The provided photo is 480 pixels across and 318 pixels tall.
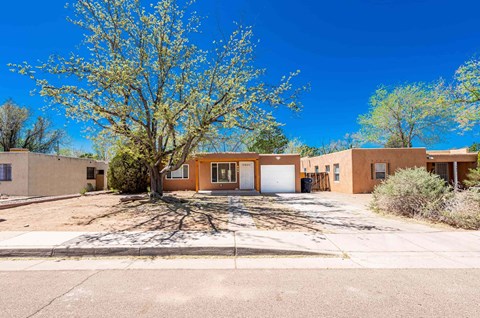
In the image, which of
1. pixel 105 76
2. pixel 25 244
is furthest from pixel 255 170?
pixel 25 244

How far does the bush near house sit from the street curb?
4.91 meters

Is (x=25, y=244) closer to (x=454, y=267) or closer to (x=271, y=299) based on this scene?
(x=271, y=299)

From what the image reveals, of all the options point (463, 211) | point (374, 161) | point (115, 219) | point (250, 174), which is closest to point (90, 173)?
point (250, 174)

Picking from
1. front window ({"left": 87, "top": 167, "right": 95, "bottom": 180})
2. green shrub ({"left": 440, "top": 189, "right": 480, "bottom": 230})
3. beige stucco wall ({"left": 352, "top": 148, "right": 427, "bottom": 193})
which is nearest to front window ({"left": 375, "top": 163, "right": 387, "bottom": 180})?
beige stucco wall ({"left": 352, "top": 148, "right": 427, "bottom": 193})

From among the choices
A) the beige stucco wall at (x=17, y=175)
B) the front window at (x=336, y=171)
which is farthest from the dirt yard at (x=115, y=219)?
the front window at (x=336, y=171)

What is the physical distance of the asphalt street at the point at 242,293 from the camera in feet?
10.4

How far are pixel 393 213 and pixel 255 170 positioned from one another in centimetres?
1212

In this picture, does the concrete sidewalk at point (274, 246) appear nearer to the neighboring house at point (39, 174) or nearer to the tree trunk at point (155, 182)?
the tree trunk at point (155, 182)

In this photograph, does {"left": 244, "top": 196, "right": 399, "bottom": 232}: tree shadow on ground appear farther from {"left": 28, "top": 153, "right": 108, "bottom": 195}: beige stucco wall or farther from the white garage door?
{"left": 28, "top": 153, "right": 108, "bottom": 195}: beige stucco wall

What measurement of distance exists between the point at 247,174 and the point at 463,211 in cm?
1474

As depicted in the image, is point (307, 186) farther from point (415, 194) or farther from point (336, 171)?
point (415, 194)

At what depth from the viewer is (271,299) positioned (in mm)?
3486

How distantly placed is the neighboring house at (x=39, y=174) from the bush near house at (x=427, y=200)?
63.7 feet

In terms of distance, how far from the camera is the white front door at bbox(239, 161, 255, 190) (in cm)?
2130
